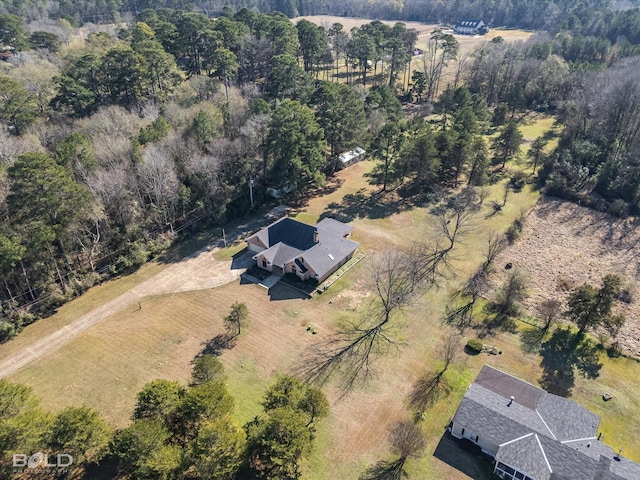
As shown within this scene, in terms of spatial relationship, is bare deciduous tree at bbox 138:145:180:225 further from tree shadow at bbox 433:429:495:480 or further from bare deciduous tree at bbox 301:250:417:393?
tree shadow at bbox 433:429:495:480

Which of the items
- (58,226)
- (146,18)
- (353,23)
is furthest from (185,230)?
(353,23)

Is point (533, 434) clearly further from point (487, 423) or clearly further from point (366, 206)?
point (366, 206)

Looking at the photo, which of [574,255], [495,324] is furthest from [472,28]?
[495,324]

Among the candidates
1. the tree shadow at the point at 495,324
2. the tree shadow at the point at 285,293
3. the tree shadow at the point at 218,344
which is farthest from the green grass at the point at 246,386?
the tree shadow at the point at 495,324

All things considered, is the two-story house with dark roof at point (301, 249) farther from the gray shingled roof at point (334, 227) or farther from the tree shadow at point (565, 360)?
the tree shadow at point (565, 360)

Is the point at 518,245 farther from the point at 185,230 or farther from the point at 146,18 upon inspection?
the point at 146,18
